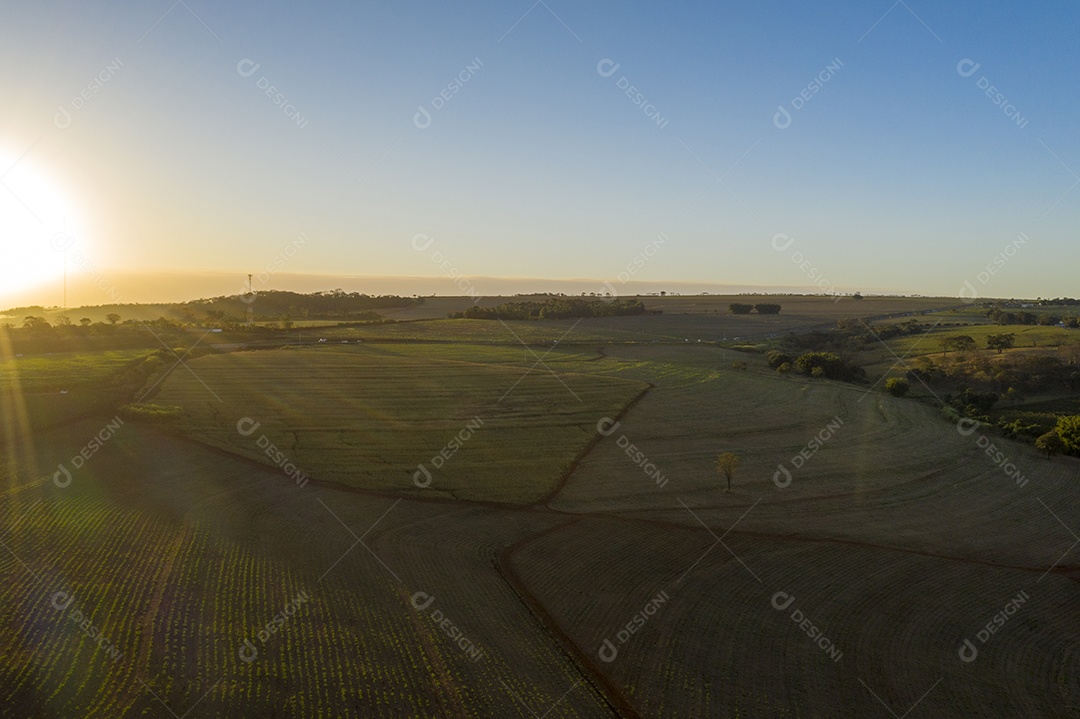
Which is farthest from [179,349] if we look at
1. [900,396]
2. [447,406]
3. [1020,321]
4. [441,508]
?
[1020,321]

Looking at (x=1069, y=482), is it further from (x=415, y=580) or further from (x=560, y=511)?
(x=415, y=580)

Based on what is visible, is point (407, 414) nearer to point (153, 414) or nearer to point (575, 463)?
point (575, 463)

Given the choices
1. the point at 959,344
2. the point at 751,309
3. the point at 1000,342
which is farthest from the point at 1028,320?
the point at 751,309

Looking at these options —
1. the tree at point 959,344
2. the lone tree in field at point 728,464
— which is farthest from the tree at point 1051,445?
the tree at point 959,344

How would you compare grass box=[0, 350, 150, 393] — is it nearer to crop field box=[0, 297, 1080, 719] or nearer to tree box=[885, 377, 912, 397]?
crop field box=[0, 297, 1080, 719]

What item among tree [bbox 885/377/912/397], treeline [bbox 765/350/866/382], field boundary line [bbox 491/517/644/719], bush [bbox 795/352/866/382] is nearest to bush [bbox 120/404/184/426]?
field boundary line [bbox 491/517/644/719]

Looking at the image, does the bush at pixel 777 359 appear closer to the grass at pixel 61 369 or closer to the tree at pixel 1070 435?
the tree at pixel 1070 435
